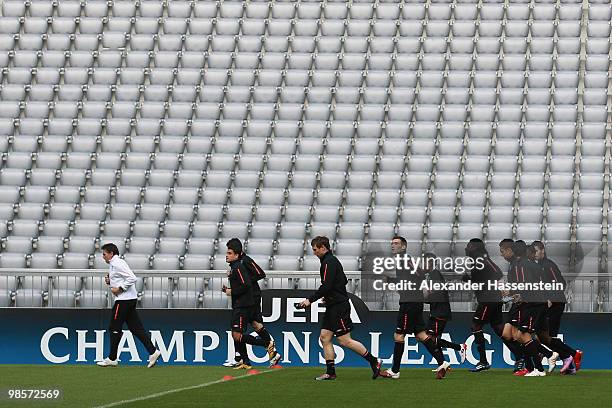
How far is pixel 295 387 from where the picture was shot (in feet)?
49.0

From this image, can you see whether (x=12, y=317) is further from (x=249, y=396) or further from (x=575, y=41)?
(x=575, y=41)

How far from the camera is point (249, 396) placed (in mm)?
13641

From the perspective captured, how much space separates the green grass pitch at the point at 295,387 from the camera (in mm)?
12961

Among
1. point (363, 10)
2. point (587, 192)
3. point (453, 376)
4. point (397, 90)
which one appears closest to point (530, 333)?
point (453, 376)

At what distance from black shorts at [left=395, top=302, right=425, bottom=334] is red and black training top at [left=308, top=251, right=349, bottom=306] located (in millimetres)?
875

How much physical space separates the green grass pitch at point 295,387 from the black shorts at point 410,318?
1.93ft

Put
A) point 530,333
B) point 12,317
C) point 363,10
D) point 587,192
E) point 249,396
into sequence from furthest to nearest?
point 363,10
point 587,192
point 12,317
point 530,333
point 249,396

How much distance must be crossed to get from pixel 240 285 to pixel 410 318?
2.52 meters

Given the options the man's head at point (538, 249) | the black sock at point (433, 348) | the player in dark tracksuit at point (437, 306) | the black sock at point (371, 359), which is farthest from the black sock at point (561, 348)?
the black sock at point (371, 359)

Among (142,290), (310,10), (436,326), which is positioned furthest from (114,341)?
(310,10)

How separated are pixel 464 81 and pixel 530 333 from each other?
978 cm

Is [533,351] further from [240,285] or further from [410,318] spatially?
[240,285]

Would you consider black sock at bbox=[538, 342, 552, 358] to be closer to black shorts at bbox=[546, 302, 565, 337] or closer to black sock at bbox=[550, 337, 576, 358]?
black sock at bbox=[550, 337, 576, 358]

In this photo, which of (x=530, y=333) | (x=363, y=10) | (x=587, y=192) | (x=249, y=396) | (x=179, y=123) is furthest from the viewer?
(x=363, y=10)
